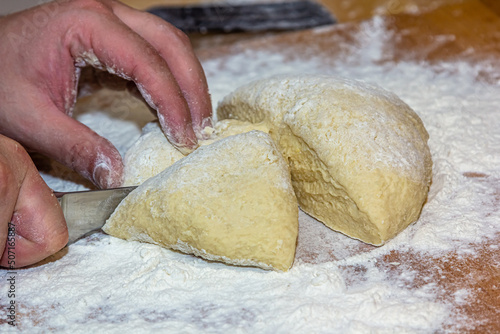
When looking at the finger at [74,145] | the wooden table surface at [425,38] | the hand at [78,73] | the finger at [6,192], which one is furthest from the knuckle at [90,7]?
the wooden table surface at [425,38]

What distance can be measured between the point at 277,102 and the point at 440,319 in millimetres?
687

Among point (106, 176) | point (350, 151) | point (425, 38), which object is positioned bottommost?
point (106, 176)

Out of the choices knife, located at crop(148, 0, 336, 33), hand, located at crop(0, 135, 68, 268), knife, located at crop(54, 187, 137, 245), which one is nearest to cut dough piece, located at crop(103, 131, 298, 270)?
knife, located at crop(54, 187, 137, 245)

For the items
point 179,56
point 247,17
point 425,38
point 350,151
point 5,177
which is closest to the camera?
point 5,177

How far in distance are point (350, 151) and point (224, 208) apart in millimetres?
336

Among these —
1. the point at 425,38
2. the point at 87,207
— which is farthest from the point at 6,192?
the point at 425,38

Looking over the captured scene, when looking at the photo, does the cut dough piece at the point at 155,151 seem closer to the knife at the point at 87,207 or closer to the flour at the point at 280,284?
the knife at the point at 87,207

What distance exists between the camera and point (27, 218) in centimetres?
122

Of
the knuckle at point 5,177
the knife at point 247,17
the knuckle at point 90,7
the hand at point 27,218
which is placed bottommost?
the hand at point 27,218

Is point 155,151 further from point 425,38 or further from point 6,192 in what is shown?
point 425,38

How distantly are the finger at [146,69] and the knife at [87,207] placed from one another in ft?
0.67

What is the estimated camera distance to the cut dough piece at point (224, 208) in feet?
3.97

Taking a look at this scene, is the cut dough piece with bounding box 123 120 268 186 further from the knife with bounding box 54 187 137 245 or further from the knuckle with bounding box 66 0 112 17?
the knuckle with bounding box 66 0 112 17

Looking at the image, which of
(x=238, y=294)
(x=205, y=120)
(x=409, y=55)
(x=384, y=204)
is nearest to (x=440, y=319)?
(x=384, y=204)
